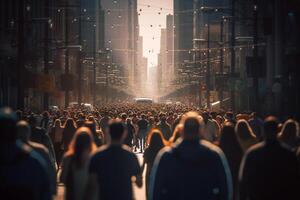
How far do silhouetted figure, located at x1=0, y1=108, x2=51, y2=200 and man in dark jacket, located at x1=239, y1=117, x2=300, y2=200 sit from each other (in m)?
2.59

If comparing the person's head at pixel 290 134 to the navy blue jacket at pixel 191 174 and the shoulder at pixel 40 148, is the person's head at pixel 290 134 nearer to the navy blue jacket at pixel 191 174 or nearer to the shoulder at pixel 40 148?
the shoulder at pixel 40 148

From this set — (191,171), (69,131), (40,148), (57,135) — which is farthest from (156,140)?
(57,135)

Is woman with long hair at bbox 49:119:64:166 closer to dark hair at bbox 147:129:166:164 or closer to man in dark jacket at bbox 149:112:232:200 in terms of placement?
dark hair at bbox 147:129:166:164

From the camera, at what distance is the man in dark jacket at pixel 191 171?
9.02m

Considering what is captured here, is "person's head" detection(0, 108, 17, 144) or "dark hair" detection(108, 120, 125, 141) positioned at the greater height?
"person's head" detection(0, 108, 17, 144)

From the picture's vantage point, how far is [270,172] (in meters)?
9.92

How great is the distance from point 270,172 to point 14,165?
2976mm

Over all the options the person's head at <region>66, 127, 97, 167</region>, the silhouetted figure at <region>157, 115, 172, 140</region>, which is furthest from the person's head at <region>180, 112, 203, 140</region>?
the silhouetted figure at <region>157, 115, 172, 140</region>

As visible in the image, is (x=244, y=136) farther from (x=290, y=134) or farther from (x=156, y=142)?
(x=156, y=142)

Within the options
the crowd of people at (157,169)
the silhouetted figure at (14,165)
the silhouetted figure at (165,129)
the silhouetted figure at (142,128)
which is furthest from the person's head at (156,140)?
the silhouetted figure at (142,128)

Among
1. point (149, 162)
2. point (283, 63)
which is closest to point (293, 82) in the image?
point (283, 63)

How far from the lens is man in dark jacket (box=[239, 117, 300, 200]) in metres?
9.82

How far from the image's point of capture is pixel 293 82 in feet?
201

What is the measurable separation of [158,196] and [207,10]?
52.6 metres
